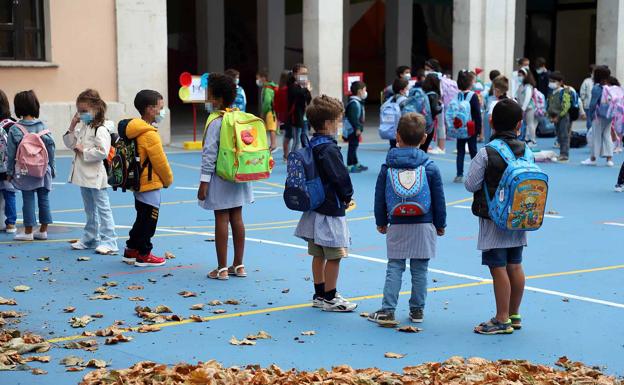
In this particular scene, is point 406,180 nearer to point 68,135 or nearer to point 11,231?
point 68,135

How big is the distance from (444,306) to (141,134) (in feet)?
11.3

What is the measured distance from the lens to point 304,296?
875cm

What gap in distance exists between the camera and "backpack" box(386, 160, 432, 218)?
7633 mm

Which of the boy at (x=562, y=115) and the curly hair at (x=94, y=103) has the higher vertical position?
the curly hair at (x=94, y=103)

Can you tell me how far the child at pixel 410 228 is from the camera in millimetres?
7707

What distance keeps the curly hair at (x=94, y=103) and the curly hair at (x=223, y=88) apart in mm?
1651

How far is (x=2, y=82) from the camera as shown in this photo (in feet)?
66.6

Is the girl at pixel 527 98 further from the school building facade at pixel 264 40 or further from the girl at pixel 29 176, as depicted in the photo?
the girl at pixel 29 176

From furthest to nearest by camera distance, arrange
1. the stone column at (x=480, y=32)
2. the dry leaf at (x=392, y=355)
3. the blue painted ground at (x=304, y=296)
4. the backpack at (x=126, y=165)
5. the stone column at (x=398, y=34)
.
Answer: the stone column at (x=398, y=34), the stone column at (x=480, y=32), the backpack at (x=126, y=165), the blue painted ground at (x=304, y=296), the dry leaf at (x=392, y=355)

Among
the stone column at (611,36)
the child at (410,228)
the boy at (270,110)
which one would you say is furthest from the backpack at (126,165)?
the stone column at (611,36)

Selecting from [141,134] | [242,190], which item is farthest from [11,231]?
[242,190]

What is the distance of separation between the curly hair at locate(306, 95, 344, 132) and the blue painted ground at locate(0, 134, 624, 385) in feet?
4.95

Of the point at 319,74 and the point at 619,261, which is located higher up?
the point at 319,74

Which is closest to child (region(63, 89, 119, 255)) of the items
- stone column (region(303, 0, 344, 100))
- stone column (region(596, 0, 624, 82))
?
stone column (region(303, 0, 344, 100))
